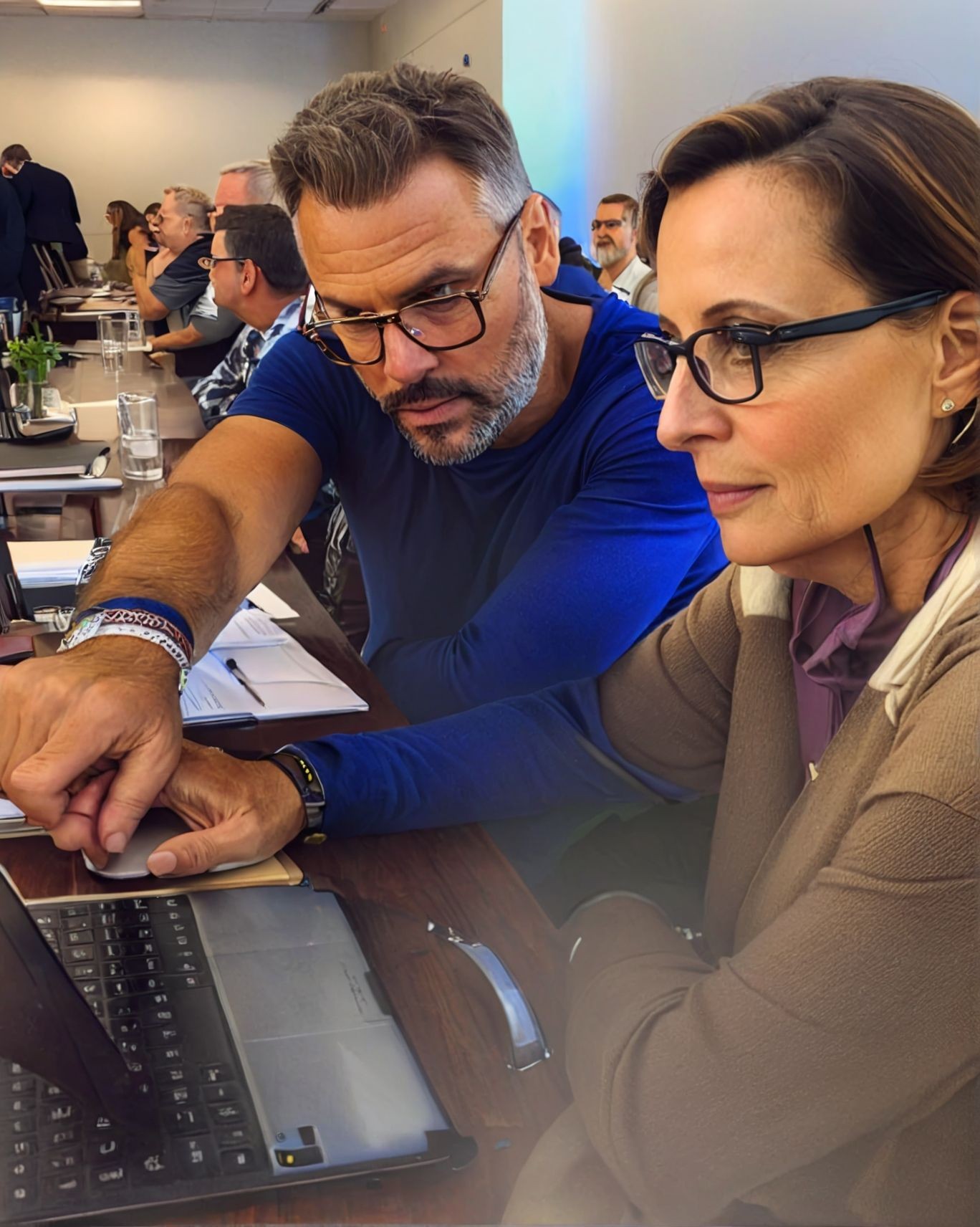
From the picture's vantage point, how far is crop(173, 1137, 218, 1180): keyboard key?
0.32m

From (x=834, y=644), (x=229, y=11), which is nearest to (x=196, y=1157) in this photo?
(x=834, y=644)

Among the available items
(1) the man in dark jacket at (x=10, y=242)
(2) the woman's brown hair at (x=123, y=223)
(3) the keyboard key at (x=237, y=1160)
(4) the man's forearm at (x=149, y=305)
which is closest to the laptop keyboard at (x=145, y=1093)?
(3) the keyboard key at (x=237, y=1160)

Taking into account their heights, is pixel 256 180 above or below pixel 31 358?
above

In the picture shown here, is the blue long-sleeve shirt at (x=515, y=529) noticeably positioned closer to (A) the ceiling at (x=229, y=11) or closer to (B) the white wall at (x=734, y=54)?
(B) the white wall at (x=734, y=54)

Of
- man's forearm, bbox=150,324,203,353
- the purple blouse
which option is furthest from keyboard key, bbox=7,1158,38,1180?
man's forearm, bbox=150,324,203,353

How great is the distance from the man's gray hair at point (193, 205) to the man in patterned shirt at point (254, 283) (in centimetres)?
130

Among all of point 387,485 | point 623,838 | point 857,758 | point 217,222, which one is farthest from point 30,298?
point 857,758

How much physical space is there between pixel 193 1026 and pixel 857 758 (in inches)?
10.6

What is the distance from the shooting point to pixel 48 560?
977mm

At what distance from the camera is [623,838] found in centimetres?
71

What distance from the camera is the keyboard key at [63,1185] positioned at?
30cm

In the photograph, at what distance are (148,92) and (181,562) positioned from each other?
687 centimetres

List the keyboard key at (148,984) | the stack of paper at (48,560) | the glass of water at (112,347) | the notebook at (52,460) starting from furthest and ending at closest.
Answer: the glass of water at (112,347) → the notebook at (52,460) → the stack of paper at (48,560) → the keyboard key at (148,984)

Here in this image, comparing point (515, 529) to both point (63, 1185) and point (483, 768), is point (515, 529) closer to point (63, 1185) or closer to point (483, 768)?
point (483, 768)
